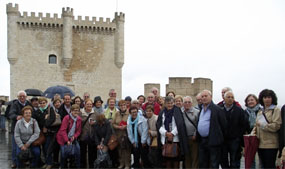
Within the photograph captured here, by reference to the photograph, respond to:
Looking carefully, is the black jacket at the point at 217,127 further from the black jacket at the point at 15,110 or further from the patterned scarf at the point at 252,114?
the black jacket at the point at 15,110

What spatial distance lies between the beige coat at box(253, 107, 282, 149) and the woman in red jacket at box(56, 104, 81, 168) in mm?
4248

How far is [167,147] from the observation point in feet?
24.8

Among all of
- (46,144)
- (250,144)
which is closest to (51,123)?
(46,144)

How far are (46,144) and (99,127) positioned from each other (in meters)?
1.55

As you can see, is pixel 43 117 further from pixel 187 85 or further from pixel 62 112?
pixel 187 85

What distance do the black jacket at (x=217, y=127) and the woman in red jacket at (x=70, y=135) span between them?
332 centimetres

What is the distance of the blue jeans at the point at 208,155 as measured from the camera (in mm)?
7102

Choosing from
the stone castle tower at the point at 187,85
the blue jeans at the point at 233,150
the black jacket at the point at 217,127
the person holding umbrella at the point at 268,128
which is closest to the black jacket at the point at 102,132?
the black jacket at the point at 217,127

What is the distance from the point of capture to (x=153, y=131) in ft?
26.8

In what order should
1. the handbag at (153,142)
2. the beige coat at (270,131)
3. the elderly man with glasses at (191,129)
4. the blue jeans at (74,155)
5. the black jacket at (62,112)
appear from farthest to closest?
1. the black jacket at (62,112)
2. the blue jeans at (74,155)
3. the handbag at (153,142)
4. the elderly man with glasses at (191,129)
5. the beige coat at (270,131)

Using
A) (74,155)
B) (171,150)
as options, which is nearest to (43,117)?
(74,155)

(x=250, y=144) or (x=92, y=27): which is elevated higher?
(x=92, y=27)

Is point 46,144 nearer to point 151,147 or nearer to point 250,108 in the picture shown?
point 151,147

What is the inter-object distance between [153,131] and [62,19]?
2551 centimetres
